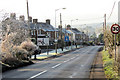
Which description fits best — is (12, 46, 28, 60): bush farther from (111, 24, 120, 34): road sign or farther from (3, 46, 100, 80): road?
(111, 24, 120, 34): road sign

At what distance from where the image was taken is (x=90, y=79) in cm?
1438

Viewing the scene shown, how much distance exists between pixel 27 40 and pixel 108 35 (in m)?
10.8

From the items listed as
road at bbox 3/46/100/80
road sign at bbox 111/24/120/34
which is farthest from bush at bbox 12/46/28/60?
road sign at bbox 111/24/120/34

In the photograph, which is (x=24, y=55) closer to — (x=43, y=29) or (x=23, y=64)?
(x=23, y=64)

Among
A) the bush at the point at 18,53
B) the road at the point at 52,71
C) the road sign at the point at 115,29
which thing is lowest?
the road at the point at 52,71

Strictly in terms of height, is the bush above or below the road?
above

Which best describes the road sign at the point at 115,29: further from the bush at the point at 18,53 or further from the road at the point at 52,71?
the bush at the point at 18,53

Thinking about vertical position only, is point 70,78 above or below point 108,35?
below

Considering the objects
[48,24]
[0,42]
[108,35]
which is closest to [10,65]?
[0,42]

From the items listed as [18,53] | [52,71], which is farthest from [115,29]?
[18,53]

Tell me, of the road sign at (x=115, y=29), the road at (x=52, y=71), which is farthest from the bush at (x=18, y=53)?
the road sign at (x=115, y=29)

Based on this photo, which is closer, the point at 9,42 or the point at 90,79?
the point at 90,79

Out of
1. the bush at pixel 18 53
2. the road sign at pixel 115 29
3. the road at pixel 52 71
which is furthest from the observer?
the bush at pixel 18 53

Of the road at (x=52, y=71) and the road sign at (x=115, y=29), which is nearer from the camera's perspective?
the road sign at (x=115, y=29)
